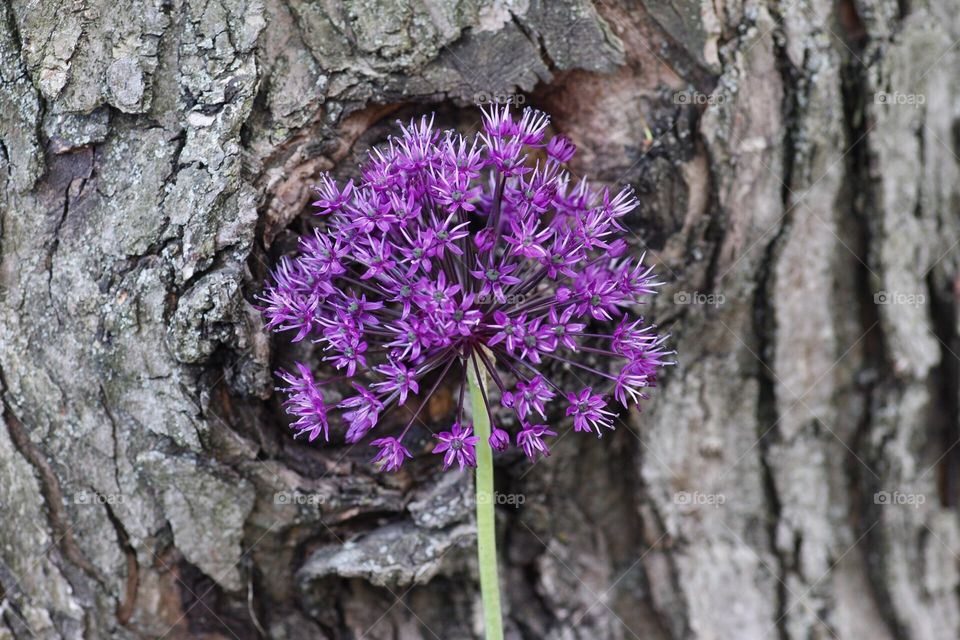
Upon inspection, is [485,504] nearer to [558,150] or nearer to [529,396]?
[529,396]

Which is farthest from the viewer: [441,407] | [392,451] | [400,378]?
[441,407]

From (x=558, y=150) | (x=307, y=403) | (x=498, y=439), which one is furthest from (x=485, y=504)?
(x=558, y=150)

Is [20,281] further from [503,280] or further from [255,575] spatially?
[503,280]

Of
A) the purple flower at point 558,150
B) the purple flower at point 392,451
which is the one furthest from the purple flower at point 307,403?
the purple flower at point 558,150

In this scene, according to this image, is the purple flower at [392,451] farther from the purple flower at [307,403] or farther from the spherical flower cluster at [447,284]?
the purple flower at [307,403]

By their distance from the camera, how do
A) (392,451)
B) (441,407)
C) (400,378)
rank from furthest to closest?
1. (441,407)
2. (392,451)
3. (400,378)

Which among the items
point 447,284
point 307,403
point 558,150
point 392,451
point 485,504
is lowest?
point 485,504

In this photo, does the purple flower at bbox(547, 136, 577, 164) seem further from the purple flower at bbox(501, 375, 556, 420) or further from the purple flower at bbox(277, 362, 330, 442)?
the purple flower at bbox(277, 362, 330, 442)
